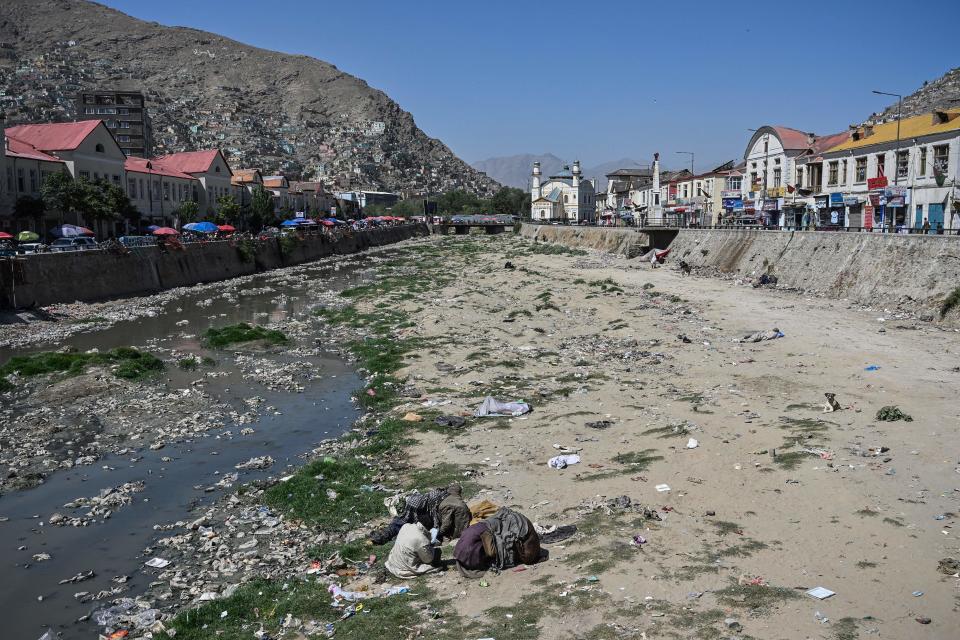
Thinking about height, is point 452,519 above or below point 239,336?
below

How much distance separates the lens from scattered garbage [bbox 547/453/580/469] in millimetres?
13359

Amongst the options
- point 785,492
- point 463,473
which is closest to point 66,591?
point 463,473

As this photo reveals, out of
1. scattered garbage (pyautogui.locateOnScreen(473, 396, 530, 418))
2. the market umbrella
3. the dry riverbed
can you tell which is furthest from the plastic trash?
the market umbrella

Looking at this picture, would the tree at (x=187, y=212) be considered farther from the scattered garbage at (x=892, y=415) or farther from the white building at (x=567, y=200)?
the white building at (x=567, y=200)

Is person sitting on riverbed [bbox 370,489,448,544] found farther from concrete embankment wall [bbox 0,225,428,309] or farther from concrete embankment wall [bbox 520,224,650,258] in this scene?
concrete embankment wall [bbox 520,224,650,258]

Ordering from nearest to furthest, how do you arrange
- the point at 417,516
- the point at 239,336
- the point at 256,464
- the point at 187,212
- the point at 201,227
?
the point at 417,516, the point at 256,464, the point at 239,336, the point at 201,227, the point at 187,212

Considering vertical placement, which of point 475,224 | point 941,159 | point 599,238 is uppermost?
point 941,159

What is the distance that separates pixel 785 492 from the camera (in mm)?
11086

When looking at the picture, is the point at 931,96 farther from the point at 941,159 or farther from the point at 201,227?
the point at 201,227

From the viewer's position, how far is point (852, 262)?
115ft

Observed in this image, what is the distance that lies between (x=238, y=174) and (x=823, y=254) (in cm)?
8251

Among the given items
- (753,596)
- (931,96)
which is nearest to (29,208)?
(753,596)

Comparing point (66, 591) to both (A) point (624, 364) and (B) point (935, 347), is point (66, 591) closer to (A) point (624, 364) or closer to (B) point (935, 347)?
(A) point (624, 364)

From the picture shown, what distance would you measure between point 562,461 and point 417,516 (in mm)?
3556
